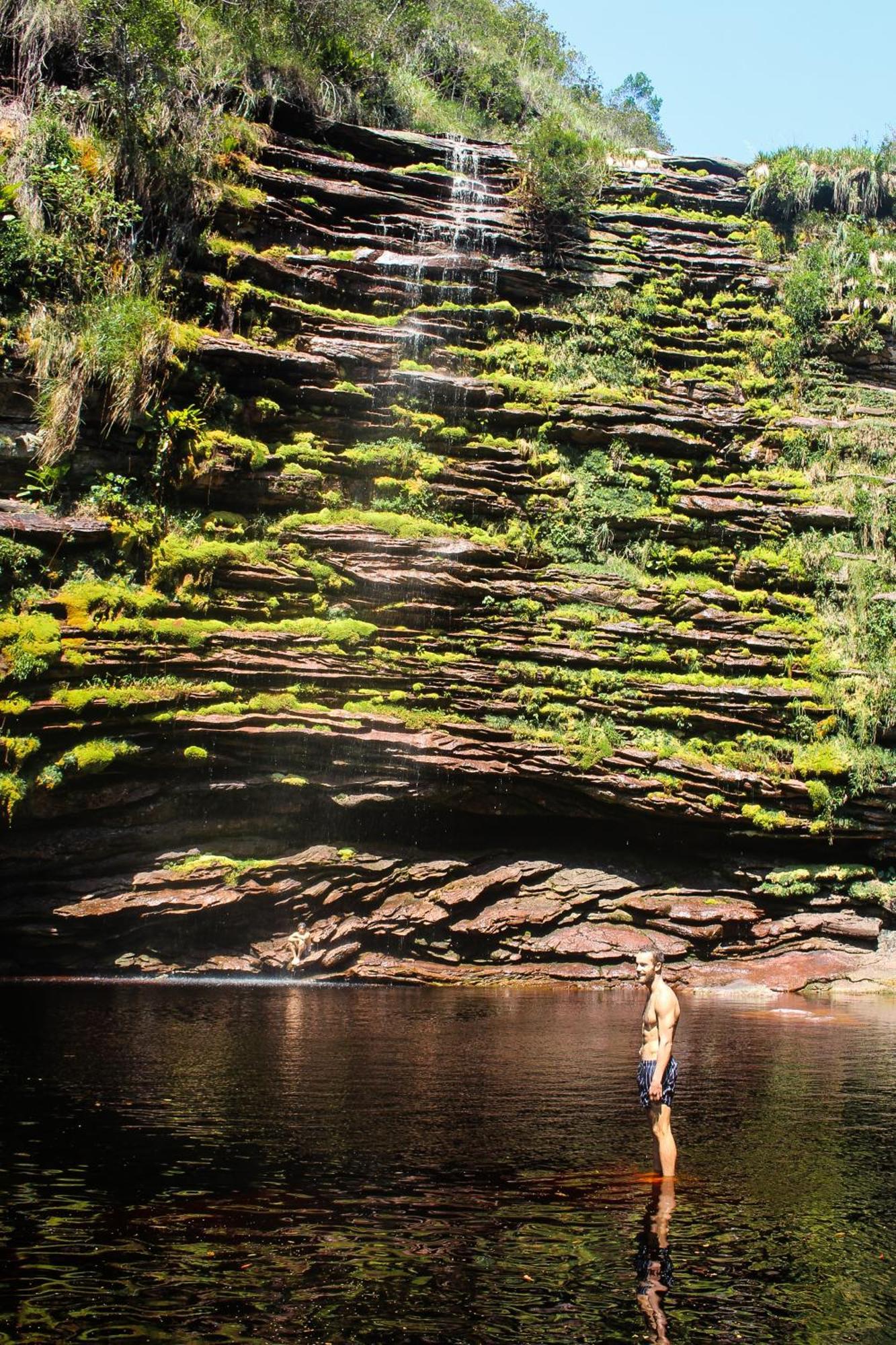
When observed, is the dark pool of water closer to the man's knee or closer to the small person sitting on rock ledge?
the man's knee

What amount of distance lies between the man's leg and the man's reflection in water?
282 mm

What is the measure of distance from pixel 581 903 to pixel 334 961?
4743 millimetres

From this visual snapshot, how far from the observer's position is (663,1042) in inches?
283

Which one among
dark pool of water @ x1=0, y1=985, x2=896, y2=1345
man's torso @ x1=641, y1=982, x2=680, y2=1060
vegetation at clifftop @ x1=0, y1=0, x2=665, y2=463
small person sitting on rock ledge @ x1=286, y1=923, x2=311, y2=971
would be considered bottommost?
small person sitting on rock ledge @ x1=286, y1=923, x2=311, y2=971

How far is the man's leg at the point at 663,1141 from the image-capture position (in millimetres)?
6910

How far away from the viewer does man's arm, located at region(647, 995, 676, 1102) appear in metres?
7.03

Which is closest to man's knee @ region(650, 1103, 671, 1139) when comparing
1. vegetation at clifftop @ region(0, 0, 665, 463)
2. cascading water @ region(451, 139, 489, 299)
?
vegetation at clifftop @ region(0, 0, 665, 463)

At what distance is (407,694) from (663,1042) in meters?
12.7

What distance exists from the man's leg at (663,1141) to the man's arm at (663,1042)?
0.07 metres

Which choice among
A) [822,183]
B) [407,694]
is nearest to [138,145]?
[407,694]

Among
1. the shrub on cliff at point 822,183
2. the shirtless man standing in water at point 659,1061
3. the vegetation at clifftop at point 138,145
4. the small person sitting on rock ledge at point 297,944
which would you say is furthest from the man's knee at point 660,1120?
the shrub on cliff at point 822,183

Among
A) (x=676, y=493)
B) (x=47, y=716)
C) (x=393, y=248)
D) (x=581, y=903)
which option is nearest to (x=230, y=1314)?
(x=47, y=716)

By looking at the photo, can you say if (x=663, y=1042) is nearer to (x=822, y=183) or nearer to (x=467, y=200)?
(x=467, y=200)

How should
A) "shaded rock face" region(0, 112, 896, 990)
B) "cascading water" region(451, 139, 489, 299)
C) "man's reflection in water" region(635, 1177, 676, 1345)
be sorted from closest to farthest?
"man's reflection in water" region(635, 1177, 676, 1345)
"shaded rock face" region(0, 112, 896, 990)
"cascading water" region(451, 139, 489, 299)
